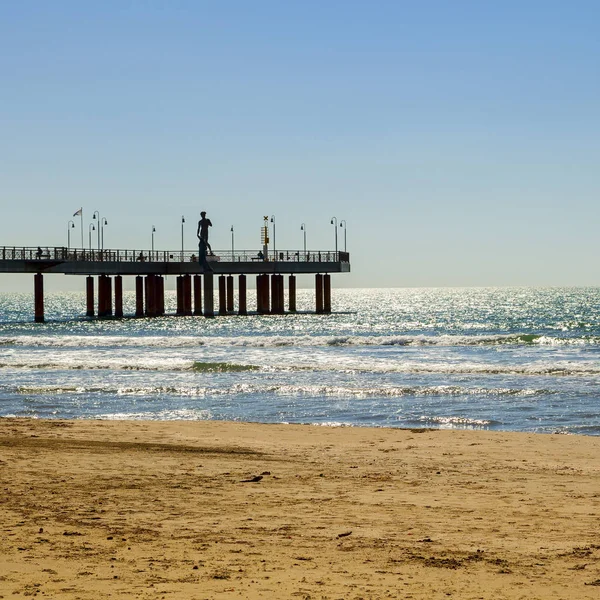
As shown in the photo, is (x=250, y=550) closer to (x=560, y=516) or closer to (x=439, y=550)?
(x=439, y=550)

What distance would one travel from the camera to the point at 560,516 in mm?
9484

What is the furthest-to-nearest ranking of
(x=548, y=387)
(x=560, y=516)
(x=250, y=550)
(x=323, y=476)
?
(x=548, y=387) → (x=323, y=476) → (x=560, y=516) → (x=250, y=550)

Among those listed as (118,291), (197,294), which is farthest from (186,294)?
(118,291)

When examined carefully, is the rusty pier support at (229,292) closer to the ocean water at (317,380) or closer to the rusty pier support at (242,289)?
the rusty pier support at (242,289)

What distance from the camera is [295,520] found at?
30.0ft

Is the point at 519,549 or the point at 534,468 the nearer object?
the point at 519,549

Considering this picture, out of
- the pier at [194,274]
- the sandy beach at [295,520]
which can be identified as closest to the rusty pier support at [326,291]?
the pier at [194,274]

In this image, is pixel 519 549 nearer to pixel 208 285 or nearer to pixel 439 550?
pixel 439 550

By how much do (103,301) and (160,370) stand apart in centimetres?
4188

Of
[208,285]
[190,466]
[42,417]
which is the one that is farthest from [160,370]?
[208,285]

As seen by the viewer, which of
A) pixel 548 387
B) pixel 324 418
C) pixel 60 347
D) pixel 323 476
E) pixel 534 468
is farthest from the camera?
pixel 60 347

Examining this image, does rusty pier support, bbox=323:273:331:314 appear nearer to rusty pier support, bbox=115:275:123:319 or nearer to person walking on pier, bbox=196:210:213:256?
person walking on pier, bbox=196:210:213:256

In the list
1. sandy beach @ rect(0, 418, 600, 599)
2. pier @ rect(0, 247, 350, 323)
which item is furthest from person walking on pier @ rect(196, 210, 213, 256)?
sandy beach @ rect(0, 418, 600, 599)

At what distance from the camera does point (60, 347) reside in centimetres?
4709
